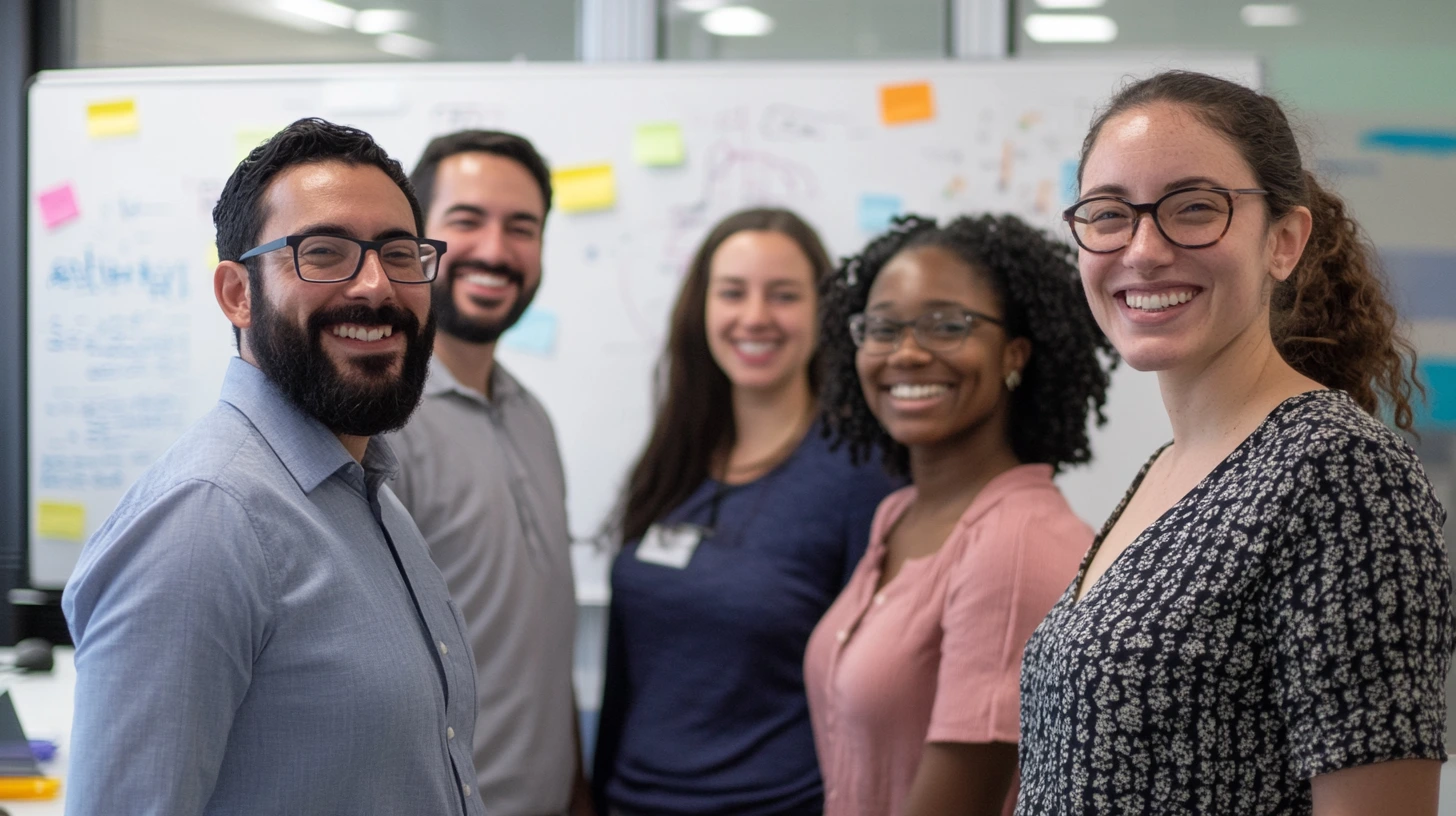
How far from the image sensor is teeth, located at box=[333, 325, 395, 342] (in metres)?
1.27

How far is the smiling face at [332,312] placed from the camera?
1238 mm

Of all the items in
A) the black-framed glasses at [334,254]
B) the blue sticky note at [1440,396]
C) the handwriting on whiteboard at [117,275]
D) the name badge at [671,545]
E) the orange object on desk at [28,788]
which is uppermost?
the handwriting on whiteboard at [117,275]

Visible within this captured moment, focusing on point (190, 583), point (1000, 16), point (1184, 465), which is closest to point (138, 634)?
point (190, 583)

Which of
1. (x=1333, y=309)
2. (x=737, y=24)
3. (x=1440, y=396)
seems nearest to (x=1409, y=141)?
(x=1440, y=396)

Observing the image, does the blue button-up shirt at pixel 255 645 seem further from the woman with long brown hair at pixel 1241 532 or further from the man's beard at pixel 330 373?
the woman with long brown hair at pixel 1241 532

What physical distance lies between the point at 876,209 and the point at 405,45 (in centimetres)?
156

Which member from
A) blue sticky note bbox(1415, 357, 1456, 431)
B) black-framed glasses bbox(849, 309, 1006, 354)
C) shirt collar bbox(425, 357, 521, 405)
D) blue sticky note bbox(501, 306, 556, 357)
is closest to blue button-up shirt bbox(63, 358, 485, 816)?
shirt collar bbox(425, 357, 521, 405)

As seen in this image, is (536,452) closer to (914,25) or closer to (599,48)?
(599,48)

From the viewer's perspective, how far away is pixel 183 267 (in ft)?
10.8

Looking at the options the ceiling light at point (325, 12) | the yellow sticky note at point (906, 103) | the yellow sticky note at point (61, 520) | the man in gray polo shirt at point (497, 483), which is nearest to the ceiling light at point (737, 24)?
the yellow sticky note at point (906, 103)

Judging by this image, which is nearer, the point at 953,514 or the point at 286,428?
the point at 286,428

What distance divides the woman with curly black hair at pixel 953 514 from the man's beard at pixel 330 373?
77 cm

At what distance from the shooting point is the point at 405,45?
3.60 m

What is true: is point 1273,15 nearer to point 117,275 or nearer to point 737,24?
point 737,24
